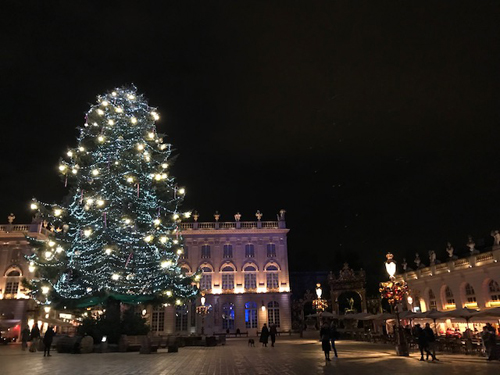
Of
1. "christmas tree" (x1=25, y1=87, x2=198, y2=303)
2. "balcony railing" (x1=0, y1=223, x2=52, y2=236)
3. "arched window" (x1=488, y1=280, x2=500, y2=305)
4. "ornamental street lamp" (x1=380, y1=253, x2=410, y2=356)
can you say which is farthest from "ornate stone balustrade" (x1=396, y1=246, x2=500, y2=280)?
"balcony railing" (x1=0, y1=223, x2=52, y2=236)

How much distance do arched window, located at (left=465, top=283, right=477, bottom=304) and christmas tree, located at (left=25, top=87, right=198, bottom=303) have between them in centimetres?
2237

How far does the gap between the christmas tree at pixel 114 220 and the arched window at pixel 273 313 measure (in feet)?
86.3

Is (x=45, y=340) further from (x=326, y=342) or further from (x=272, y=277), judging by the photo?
(x=272, y=277)

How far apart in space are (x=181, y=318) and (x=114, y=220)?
29972mm

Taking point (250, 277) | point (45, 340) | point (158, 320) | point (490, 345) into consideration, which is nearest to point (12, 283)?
point (158, 320)

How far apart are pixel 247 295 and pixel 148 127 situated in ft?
97.5

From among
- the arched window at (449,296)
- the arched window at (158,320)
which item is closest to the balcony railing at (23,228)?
the arched window at (158,320)

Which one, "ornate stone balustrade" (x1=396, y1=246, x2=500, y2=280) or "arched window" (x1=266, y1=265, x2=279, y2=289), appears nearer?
"ornate stone balustrade" (x1=396, y1=246, x2=500, y2=280)

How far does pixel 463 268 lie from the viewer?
3228 cm

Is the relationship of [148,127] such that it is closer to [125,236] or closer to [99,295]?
[125,236]

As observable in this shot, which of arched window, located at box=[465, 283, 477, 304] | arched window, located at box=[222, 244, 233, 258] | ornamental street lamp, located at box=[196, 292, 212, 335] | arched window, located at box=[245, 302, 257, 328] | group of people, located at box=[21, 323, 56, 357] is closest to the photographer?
group of people, located at box=[21, 323, 56, 357]

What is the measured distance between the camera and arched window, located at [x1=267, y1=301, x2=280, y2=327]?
49531 mm

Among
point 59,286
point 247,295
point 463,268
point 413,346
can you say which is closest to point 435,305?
point 463,268

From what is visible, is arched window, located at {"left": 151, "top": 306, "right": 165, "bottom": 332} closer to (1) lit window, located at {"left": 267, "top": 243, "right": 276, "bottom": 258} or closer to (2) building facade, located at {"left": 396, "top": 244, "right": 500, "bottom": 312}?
(1) lit window, located at {"left": 267, "top": 243, "right": 276, "bottom": 258}
